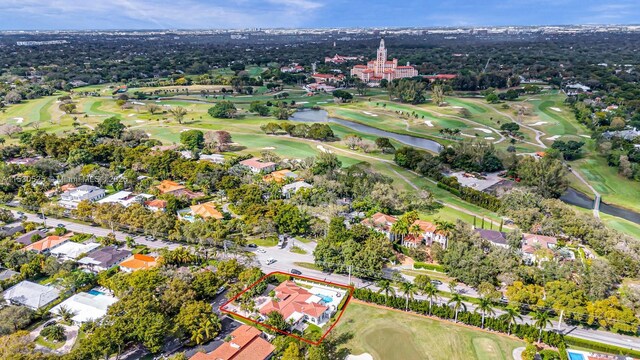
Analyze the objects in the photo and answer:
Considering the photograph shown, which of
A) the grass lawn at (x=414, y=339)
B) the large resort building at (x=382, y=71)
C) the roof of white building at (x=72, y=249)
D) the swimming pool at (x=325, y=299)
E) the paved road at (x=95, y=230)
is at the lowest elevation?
the grass lawn at (x=414, y=339)

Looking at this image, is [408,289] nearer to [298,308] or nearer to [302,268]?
[298,308]

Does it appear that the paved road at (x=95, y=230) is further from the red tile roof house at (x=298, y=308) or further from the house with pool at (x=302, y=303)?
the red tile roof house at (x=298, y=308)

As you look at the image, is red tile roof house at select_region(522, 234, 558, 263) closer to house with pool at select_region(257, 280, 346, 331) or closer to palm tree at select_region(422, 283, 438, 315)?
palm tree at select_region(422, 283, 438, 315)

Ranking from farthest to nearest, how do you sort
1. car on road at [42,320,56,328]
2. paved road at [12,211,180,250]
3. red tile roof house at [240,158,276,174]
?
red tile roof house at [240,158,276,174]
paved road at [12,211,180,250]
car on road at [42,320,56,328]

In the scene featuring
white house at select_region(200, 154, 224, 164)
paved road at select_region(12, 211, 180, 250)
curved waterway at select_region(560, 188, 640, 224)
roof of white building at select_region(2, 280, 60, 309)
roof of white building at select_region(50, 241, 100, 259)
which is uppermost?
white house at select_region(200, 154, 224, 164)

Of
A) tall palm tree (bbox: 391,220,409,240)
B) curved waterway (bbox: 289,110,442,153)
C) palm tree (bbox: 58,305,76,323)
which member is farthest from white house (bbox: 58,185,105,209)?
curved waterway (bbox: 289,110,442,153)

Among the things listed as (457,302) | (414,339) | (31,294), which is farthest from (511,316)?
(31,294)

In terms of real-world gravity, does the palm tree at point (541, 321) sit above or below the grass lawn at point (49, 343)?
above

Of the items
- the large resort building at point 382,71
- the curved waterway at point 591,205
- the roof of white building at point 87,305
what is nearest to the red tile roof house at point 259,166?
the roof of white building at point 87,305
